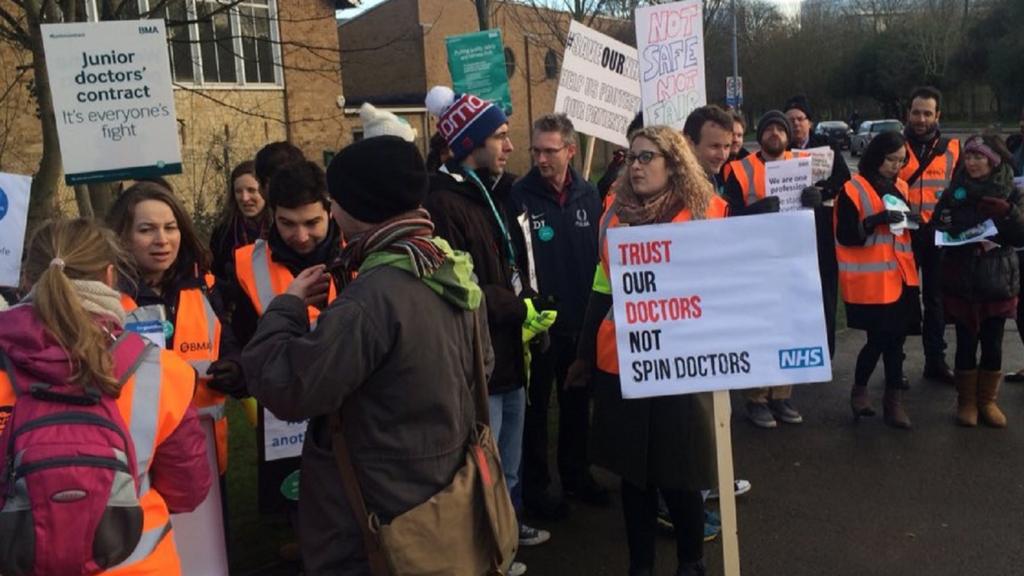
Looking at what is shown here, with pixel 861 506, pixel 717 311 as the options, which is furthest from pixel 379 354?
pixel 861 506

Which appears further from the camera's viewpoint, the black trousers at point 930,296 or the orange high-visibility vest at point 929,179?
the black trousers at point 930,296

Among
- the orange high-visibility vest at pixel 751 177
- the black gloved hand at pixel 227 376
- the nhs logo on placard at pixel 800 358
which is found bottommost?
the nhs logo on placard at pixel 800 358

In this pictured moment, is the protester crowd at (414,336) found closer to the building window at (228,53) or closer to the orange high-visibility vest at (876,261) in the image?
the orange high-visibility vest at (876,261)

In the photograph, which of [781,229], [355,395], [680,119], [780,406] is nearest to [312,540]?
[355,395]

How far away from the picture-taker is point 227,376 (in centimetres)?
283

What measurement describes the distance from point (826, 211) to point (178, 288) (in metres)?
4.49

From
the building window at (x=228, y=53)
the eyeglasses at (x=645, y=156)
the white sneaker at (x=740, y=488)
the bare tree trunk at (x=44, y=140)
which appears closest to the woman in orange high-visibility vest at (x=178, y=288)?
the eyeglasses at (x=645, y=156)

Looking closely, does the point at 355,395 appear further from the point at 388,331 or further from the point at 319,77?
the point at 319,77

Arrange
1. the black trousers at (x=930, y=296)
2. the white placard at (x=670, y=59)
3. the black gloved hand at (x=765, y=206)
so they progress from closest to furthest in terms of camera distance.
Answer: the black gloved hand at (x=765, y=206)
the white placard at (x=670, y=59)
the black trousers at (x=930, y=296)

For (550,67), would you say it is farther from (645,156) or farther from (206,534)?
(206,534)

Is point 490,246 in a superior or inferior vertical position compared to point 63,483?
superior

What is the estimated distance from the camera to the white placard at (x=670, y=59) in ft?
19.6

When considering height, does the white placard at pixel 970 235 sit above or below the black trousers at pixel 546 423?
above

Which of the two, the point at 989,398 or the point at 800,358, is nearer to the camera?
the point at 800,358
